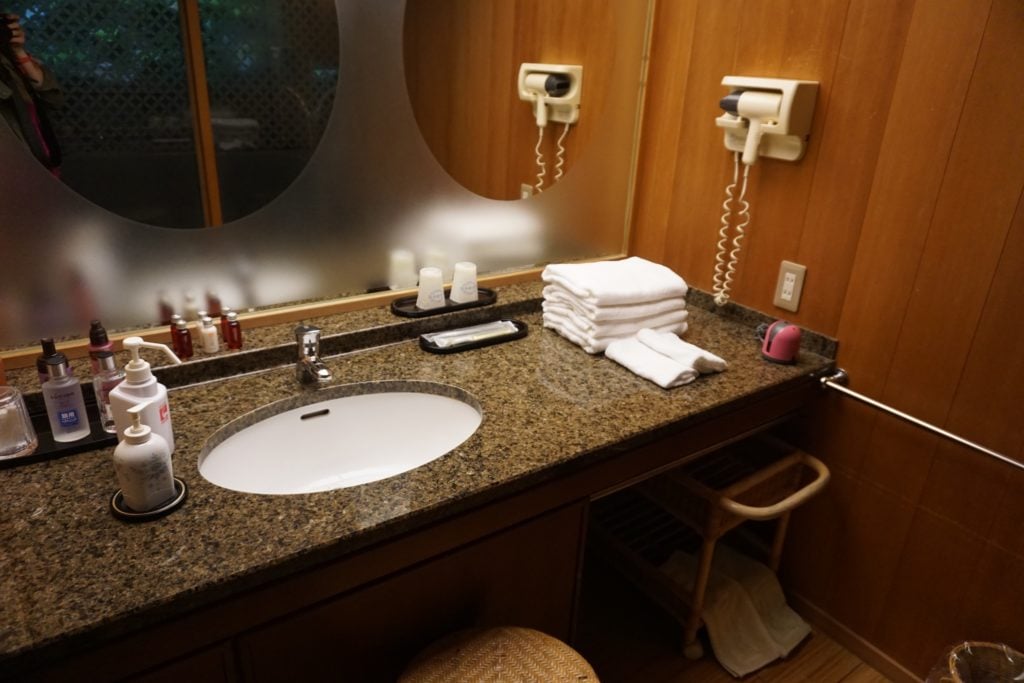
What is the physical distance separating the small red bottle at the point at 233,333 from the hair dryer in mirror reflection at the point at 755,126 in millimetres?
1170

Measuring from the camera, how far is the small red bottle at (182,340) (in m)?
1.21

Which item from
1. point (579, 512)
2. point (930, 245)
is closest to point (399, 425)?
point (579, 512)

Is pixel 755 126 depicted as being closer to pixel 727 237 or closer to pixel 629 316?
pixel 727 237

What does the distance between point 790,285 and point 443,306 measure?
0.84 m

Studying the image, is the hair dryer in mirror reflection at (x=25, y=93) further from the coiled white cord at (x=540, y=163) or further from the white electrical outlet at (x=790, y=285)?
the white electrical outlet at (x=790, y=285)

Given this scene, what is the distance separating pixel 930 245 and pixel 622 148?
83 centimetres

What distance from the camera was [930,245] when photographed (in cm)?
128

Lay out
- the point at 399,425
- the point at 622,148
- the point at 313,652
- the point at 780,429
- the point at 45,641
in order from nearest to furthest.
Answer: the point at 45,641 < the point at 313,652 < the point at 399,425 < the point at 780,429 < the point at 622,148

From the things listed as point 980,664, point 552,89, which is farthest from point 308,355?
point 980,664

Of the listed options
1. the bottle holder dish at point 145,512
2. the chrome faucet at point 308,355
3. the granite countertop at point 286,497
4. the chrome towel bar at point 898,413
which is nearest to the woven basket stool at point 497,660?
the granite countertop at point 286,497

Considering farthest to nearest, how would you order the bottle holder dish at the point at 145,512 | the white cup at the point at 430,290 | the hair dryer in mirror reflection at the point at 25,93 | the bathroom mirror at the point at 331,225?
the white cup at the point at 430,290 → the bathroom mirror at the point at 331,225 → the hair dryer in mirror reflection at the point at 25,93 → the bottle holder dish at the point at 145,512

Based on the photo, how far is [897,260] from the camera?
4.38 feet

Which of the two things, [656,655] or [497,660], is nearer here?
[497,660]

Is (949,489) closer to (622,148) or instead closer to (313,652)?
(622,148)
